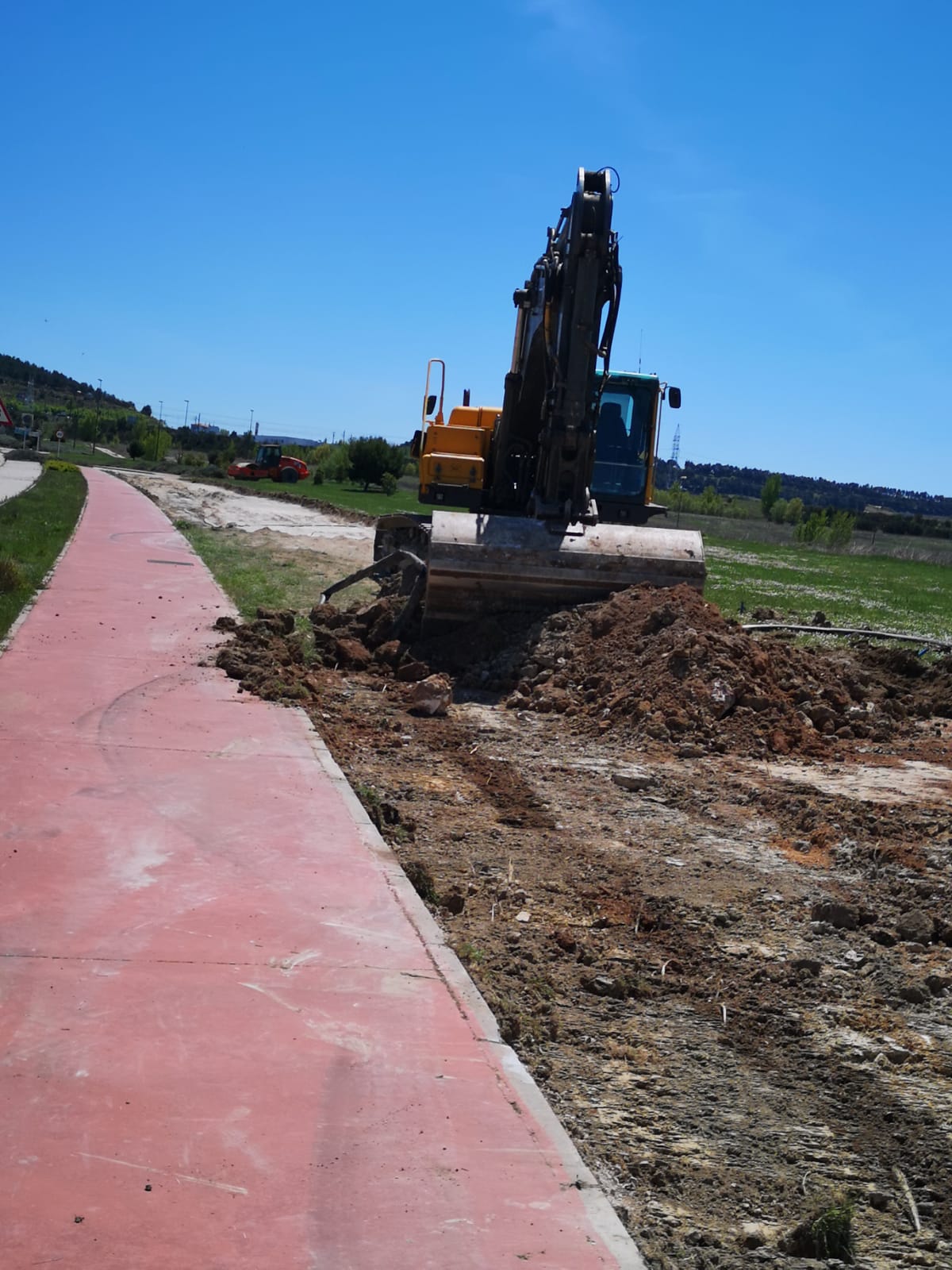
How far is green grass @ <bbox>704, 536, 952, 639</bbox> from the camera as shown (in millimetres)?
20688

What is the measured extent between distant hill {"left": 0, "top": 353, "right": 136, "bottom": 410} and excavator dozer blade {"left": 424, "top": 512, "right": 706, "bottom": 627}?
480 ft

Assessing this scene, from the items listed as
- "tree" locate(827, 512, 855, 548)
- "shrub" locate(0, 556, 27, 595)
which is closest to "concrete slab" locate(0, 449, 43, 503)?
"shrub" locate(0, 556, 27, 595)

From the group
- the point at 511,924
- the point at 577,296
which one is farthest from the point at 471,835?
the point at 577,296

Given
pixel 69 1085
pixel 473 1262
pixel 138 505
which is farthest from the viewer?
pixel 138 505

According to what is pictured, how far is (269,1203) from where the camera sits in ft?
11.3

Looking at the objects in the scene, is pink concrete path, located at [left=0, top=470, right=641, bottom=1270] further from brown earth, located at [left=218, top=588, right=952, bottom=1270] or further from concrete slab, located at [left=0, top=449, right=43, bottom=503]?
concrete slab, located at [left=0, top=449, right=43, bottom=503]

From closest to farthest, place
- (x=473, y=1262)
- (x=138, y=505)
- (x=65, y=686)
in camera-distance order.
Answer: (x=473, y=1262)
(x=65, y=686)
(x=138, y=505)

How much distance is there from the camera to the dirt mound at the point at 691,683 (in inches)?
403

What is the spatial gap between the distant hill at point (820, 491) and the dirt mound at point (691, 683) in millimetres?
130085

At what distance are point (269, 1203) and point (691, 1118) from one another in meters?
1.56

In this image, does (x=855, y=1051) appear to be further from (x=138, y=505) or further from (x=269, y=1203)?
(x=138, y=505)

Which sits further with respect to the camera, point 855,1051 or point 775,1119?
point 855,1051

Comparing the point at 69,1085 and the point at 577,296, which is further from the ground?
the point at 577,296

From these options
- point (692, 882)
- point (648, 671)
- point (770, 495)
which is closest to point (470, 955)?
point (692, 882)
